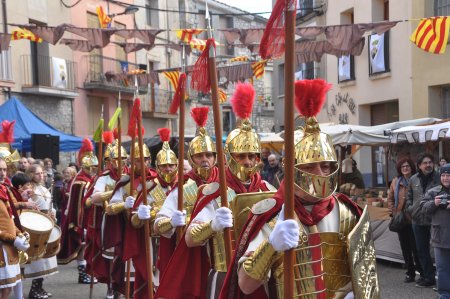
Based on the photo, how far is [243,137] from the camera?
464 centimetres

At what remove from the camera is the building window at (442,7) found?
572 inches

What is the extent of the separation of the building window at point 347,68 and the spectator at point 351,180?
7.30 metres

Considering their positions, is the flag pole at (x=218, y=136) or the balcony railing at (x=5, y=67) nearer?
the flag pole at (x=218, y=136)

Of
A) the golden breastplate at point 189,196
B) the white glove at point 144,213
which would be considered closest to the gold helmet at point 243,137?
the golden breastplate at point 189,196

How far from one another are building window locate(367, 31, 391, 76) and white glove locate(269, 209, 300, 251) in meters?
14.4

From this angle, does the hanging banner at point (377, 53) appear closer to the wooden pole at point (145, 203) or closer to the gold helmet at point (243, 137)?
the wooden pole at point (145, 203)

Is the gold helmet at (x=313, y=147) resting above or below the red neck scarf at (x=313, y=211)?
above

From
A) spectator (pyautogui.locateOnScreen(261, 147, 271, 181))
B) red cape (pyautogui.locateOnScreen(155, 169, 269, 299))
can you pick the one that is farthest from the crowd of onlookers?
spectator (pyautogui.locateOnScreen(261, 147, 271, 181))

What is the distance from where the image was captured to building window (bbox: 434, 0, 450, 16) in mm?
14539

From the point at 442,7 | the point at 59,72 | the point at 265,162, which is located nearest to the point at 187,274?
the point at 265,162

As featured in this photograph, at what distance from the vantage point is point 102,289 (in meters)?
9.34

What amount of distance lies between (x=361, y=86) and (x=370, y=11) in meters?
2.23

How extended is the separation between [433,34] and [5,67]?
535 inches

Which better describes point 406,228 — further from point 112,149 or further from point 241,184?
point 241,184
